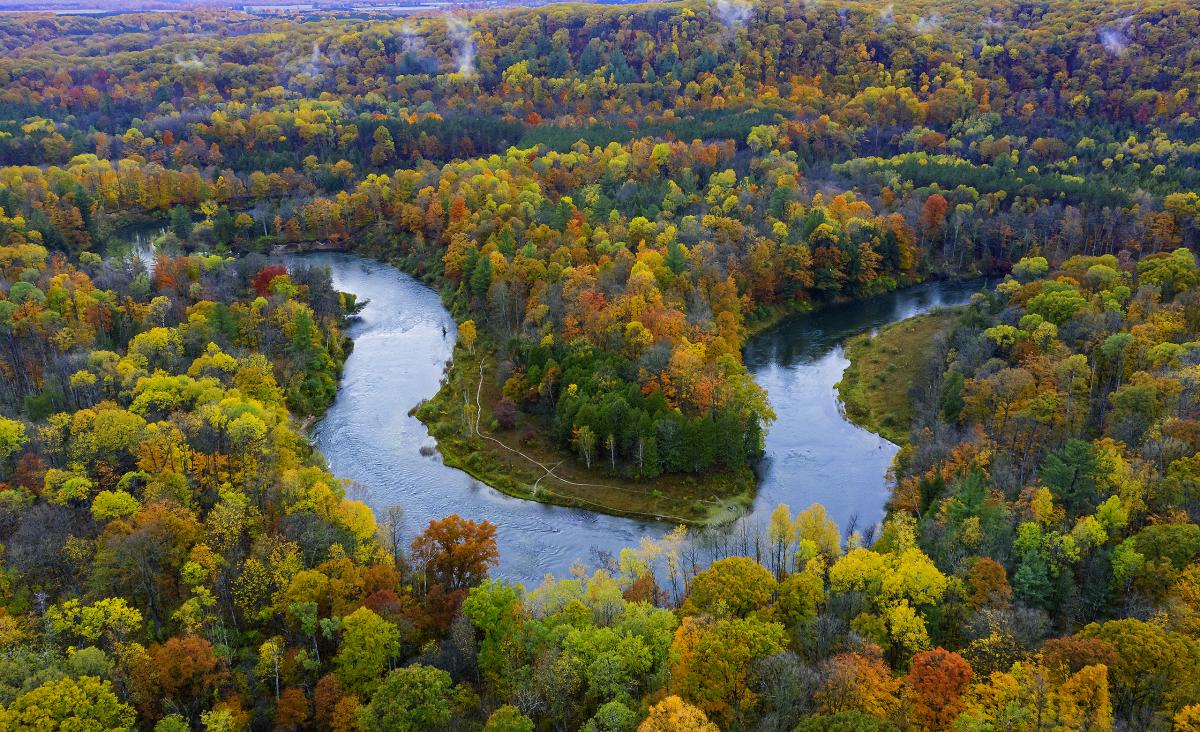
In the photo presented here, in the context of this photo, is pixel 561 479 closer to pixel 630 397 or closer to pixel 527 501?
pixel 527 501

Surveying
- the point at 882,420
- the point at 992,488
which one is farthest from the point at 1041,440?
the point at 882,420

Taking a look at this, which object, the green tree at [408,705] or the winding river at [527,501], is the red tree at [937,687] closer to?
the green tree at [408,705]

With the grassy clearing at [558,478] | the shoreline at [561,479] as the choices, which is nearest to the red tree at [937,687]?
the shoreline at [561,479]

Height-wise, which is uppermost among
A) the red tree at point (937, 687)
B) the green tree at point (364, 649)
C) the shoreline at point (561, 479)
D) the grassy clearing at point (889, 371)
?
the red tree at point (937, 687)

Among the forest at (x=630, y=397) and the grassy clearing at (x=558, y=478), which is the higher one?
the forest at (x=630, y=397)

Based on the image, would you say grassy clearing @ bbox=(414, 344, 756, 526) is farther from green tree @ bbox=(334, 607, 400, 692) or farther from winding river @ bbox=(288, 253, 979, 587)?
green tree @ bbox=(334, 607, 400, 692)

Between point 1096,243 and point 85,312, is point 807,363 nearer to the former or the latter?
point 1096,243

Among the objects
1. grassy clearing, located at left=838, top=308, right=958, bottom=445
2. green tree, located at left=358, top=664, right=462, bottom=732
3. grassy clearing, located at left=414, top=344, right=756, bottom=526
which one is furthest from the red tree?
grassy clearing, located at left=838, top=308, right=958, bottom=445
